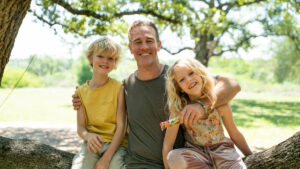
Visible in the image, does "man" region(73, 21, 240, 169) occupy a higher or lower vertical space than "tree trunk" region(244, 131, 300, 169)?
higher

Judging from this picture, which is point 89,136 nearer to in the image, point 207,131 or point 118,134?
point 118,134

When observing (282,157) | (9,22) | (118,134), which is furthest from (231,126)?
(9,22)

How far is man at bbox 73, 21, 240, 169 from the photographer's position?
238 cm

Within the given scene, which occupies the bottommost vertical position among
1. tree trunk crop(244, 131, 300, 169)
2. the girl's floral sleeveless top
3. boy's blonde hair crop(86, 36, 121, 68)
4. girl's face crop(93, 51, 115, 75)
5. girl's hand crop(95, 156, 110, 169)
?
girl's hand crop(95, 156, 110, 169)

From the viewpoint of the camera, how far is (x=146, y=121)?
2496 mm

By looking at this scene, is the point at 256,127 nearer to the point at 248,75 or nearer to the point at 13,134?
the point at 13,134

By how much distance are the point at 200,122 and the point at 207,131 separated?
3.6 inches

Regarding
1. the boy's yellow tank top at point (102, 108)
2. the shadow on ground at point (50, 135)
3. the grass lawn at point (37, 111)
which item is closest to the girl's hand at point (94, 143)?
the boy's yellow tank top at point (102, 108)

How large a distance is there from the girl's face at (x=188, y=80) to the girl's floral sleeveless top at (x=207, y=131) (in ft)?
0.77

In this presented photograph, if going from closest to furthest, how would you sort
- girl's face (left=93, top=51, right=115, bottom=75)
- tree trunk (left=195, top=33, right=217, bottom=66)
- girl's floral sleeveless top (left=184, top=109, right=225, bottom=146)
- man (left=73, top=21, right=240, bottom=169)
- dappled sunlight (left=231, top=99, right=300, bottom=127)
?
girl's floral sleeveless top (left=184, top=109, right=225, bottom=146)
man (left=73, top=21, right=240, bottom=169)
girl's face (left=93, top=51, right=115, bottom=75)
dappled sunlight (left=231, top=99, right=300, bottom=127)
tree trunk (left=195, top=33, right=217, bottom=66)

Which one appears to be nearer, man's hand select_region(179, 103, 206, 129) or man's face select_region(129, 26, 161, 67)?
man's hand select_region(179, 103, 206, 129)

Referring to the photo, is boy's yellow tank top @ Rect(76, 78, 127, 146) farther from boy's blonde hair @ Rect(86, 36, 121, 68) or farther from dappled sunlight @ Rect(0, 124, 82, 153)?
dappled sunlight @ Rect(0, 124, 82, 153)

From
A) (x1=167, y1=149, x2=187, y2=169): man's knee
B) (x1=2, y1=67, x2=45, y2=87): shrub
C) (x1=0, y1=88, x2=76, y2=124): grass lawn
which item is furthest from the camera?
(x1=0, y1=88, x2=76, y2=124): grass lawn

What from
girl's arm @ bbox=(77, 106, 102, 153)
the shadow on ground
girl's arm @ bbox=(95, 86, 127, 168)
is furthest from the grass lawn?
girl's arm @ bbox=(95, 86, 127, 168)
